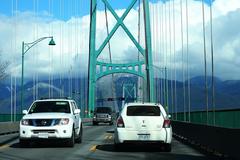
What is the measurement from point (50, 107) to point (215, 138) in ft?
21.3

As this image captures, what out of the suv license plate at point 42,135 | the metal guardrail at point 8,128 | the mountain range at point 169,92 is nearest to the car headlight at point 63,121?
the suv license plate at point 42,135

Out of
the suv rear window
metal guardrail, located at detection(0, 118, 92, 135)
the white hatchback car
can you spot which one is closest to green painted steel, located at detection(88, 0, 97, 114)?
metal guardrail, located at detection(0, 118, 92, 135)

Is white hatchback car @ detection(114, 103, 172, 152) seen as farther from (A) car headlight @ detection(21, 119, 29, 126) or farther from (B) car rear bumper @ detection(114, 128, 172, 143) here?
(A) car headlight @ detection(21, 119, 29, 126)

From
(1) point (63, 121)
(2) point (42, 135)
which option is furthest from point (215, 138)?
(2) point (42, 135)

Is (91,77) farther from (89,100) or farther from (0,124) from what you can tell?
(0,124)

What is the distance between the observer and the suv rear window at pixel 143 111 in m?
18.2

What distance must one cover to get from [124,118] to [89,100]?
64.4 m

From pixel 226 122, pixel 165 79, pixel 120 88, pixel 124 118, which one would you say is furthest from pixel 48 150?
pixel 120 88

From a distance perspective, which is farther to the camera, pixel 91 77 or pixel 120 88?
pixel 120 88

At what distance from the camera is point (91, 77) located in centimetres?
7862

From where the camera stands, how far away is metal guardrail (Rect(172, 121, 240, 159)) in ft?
48.6

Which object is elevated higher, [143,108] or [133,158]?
[143,108]

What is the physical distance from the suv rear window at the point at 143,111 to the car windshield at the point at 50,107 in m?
3.32

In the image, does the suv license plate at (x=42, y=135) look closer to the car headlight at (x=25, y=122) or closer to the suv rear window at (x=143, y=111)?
the car headlight at (x=25, y=122)
